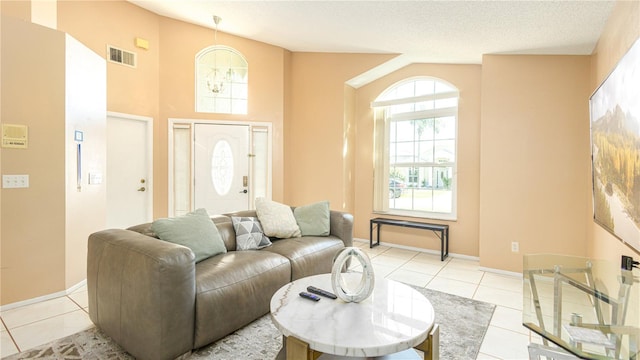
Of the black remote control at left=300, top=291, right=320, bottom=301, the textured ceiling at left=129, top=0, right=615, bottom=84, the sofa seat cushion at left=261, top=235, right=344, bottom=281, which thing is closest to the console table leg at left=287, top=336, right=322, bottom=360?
the black remote control at left=300, top=291, right=320, bottom=301

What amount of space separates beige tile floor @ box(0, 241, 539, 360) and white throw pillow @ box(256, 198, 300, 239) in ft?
4.06

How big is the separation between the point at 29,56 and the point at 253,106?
2.69 metres

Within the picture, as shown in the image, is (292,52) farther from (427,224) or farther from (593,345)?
(593,345)

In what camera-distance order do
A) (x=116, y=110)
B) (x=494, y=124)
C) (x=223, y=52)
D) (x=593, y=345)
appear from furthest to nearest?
(x=223, y=52) < (x=116, y=110) < (x=494, y=124) < (x=593, y=345)

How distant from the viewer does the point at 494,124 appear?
3701mm

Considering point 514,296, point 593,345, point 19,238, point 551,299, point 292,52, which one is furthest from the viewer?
point 292,52

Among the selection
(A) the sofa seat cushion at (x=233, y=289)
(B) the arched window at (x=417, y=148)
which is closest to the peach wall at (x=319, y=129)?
(B) the arched window at (x=417, y=148)

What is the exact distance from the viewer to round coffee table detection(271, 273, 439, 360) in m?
1.38

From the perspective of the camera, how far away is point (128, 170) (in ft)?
14.1

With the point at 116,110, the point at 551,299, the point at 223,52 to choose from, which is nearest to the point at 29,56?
the point at 116,110

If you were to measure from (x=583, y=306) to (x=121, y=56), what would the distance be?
525cm

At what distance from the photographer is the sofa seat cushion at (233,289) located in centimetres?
201

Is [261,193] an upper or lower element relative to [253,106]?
lower

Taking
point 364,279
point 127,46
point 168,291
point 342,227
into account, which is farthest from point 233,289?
point 127,46
